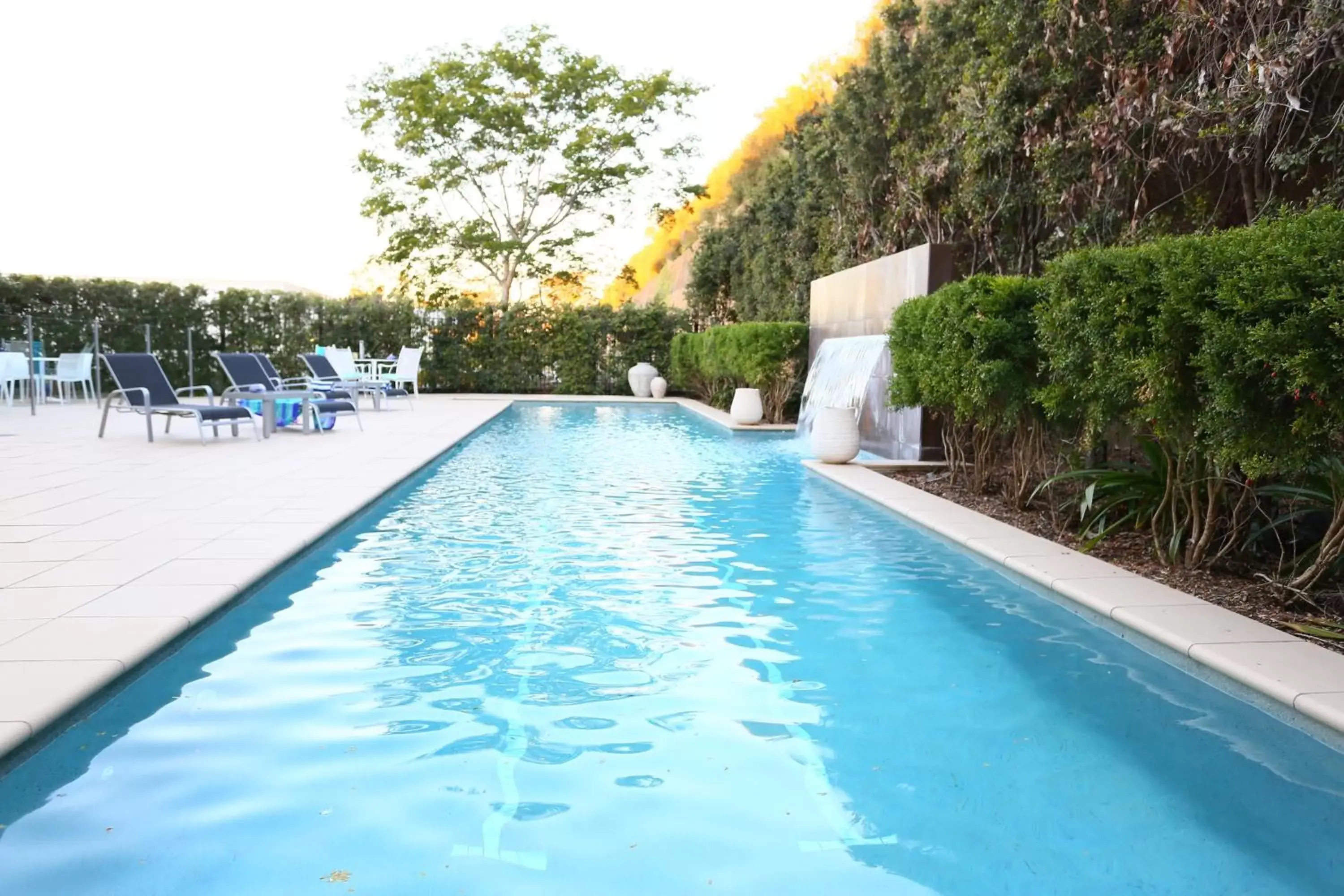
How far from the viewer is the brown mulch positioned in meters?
4.01

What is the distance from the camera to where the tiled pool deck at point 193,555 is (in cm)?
316

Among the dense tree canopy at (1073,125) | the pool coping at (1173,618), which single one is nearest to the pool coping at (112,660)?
the pool coping at (1173,618)

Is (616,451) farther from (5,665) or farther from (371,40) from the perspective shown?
(371,40)

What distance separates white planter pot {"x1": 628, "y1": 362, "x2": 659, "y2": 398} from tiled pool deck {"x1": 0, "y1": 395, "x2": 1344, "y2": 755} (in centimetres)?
1208

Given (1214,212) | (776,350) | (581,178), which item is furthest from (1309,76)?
(581,178)

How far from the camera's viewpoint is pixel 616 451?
35.0 ft

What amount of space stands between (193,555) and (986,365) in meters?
4.54

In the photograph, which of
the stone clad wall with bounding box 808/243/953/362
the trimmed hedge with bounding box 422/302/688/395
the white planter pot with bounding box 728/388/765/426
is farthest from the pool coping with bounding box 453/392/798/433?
the stone clad wall with bounding box 808/243/953/362

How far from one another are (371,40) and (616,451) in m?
17.9

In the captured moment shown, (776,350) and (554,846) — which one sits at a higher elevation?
(776,350)

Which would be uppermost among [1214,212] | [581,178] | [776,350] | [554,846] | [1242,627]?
[581,178]

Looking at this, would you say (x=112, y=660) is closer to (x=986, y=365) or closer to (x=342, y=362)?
(x=986, y=365)

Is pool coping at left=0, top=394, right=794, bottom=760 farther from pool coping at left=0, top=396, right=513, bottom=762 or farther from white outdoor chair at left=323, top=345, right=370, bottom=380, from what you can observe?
white outdoor chair at left=323, top=345, right=370, bottom=380

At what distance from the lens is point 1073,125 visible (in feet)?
28.8
